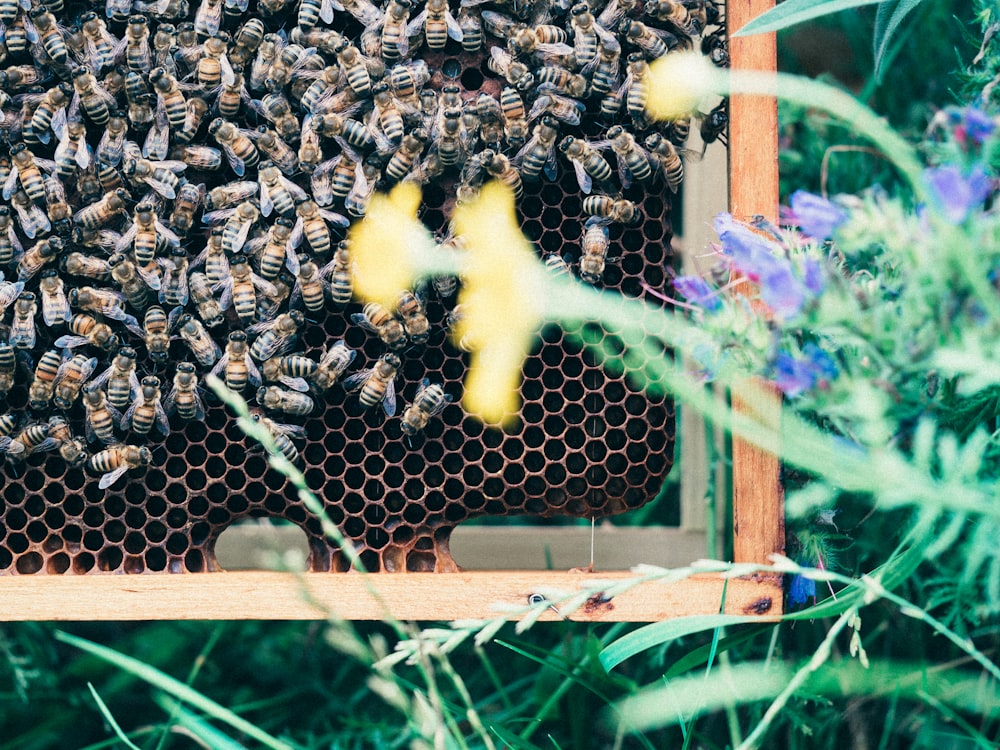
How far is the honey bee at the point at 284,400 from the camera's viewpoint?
75.4 inches

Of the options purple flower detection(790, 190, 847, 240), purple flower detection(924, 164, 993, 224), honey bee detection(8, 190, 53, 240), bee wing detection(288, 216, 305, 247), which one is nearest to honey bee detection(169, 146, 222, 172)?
bee wing detection(288, 216, 305, 247)

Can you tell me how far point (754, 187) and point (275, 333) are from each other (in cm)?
112

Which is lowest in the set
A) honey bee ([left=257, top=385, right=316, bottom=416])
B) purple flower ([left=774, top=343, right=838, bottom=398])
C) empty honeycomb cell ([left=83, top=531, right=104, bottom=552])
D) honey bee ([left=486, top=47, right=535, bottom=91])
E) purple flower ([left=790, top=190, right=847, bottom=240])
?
empty honeycomb cell ([left=83, top=531, right=104, bottom=552])

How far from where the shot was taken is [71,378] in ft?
6.27

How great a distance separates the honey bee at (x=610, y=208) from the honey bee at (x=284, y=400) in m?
0.77

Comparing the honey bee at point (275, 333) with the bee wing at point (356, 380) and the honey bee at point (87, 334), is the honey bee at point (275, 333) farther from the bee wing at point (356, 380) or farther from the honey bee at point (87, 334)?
the honey bee at point (87, 334)

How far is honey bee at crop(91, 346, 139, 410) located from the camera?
1.90 metres

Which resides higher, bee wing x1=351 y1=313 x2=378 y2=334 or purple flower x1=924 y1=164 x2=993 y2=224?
purple flower x1=924 y1=164 x2=993 y2=224

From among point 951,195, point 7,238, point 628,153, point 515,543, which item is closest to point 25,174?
point 7,238

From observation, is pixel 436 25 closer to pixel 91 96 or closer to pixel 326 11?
pixel 326 11

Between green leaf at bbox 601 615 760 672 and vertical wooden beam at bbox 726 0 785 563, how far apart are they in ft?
0.68

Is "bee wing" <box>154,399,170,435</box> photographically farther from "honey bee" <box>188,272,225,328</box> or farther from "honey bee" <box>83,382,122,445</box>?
"honey bee" <box>188,272,225,328</box>

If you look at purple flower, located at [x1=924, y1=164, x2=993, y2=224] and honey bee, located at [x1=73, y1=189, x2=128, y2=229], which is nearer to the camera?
purple flower, located at [x1=924, y1=164, x2=993, y2=224]

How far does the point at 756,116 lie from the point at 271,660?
81.7 inches
